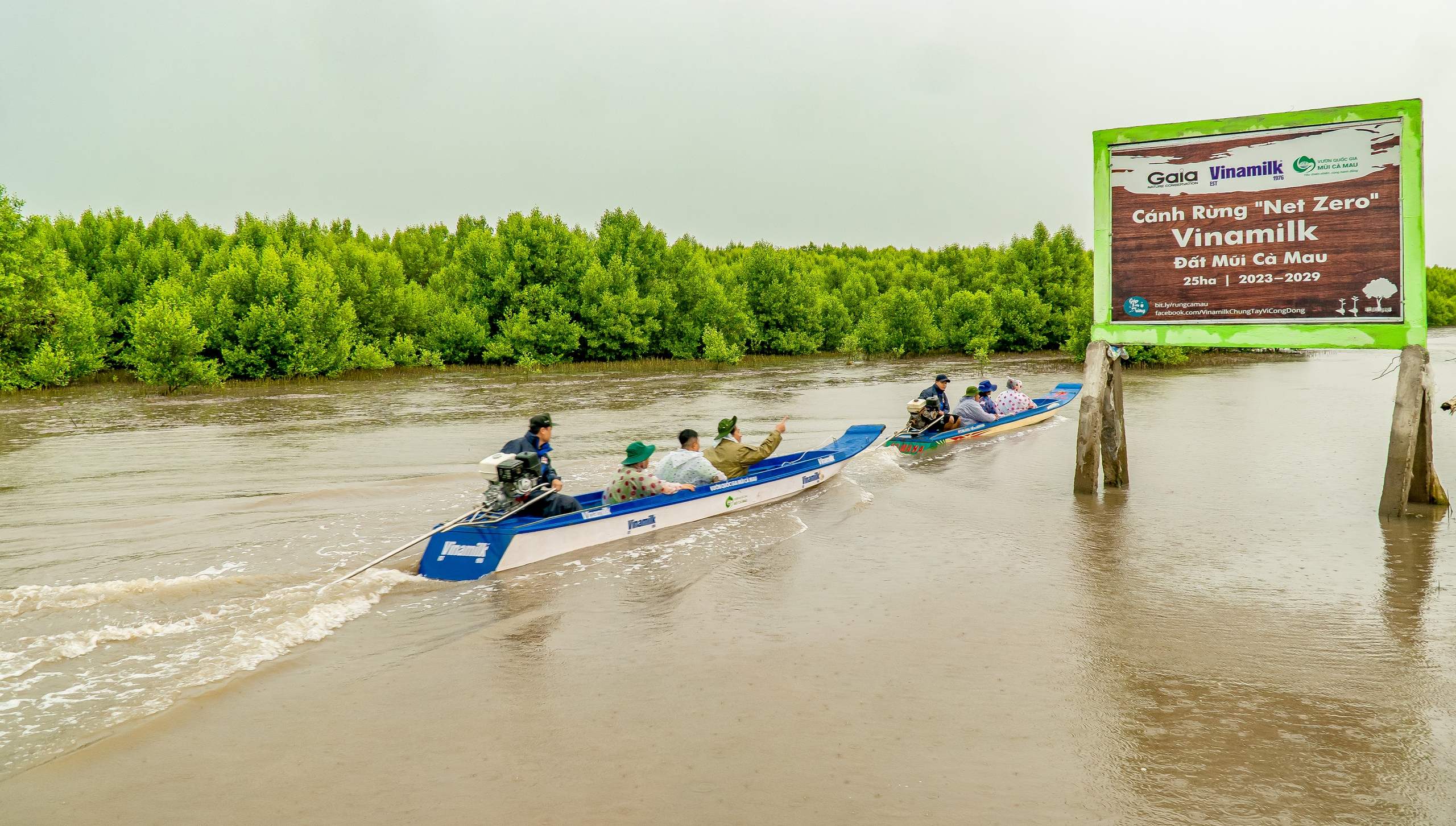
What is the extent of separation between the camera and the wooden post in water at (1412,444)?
1047 centimetres

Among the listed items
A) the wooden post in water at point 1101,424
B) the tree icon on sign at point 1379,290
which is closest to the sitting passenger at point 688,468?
the wooden post in water at point 1101,424

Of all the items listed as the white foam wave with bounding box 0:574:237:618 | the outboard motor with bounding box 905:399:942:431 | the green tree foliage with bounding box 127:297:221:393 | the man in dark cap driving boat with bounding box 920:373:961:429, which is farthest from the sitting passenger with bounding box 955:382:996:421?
the green tree foliage with bounding box 127:297:221:393

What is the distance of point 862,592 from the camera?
878 centimetres

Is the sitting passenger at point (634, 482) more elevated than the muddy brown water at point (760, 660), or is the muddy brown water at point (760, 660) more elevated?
the sitting passenger at point (634, 482)

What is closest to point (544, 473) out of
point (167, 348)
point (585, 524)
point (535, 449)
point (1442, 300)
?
point (535, 449)

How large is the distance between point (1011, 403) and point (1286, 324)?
35.3 feet

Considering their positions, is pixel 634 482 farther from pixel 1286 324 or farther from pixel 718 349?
pixel 718 349

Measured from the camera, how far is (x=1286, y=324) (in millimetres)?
11227

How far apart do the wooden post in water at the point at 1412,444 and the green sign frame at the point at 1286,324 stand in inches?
11.7

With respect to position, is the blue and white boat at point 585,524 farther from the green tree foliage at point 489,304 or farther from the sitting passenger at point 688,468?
the green tree foliage at point 489,304

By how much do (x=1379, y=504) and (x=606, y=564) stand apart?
1018 cm

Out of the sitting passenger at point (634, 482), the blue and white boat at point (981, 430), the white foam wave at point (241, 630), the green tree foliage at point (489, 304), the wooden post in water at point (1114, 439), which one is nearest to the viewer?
the white foam wave at point (241, 630)

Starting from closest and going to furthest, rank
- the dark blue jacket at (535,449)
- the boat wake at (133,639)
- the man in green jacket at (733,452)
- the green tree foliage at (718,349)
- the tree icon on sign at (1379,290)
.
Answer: the boat wake at (133,639) < the dark blue jacket at (535,449) < the tree icon on sign at (1379,290) < the man in green jacket at (733,452) < the green tree foliage at (718,349)

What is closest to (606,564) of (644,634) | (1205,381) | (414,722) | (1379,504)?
(644,634)
